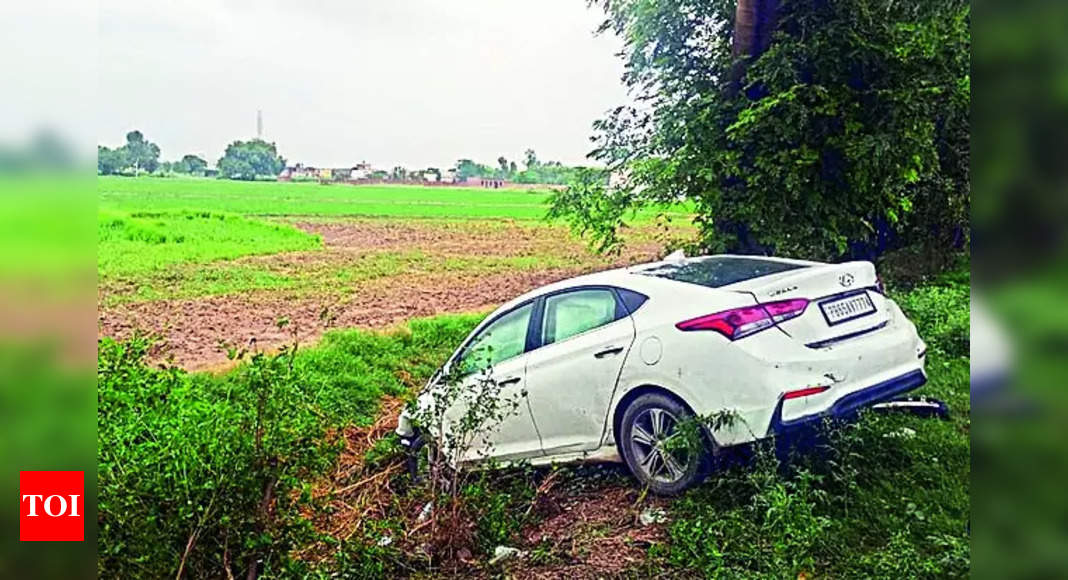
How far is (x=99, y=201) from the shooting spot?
1.05 m

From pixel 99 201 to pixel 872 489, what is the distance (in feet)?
9.21

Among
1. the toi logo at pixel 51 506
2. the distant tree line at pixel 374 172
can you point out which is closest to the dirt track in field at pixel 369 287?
the distant tree line at pixel 374 172

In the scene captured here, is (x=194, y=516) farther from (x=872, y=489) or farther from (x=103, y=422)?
(x=872, y=489)

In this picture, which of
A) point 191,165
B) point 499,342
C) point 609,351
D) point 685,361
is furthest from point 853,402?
point 191,165

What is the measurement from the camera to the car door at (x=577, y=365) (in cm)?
320

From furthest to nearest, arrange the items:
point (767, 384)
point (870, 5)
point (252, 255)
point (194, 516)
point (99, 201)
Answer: point (252, 255) → point (870, 5) → point (767, 384) → point (194, 516) → point (99, 201)

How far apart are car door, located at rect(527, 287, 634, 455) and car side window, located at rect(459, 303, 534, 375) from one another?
12 cm

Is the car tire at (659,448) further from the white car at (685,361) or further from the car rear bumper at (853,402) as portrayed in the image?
the car rear bumper at (853,402)

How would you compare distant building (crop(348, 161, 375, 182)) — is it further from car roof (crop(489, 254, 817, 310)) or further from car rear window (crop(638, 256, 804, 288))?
car rear window (crop(638, 256, 804, 288))

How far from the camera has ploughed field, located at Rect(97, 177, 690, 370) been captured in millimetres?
5480

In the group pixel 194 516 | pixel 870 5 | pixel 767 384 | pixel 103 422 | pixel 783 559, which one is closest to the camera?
pixel 103 422

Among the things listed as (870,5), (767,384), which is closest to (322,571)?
(767,384)

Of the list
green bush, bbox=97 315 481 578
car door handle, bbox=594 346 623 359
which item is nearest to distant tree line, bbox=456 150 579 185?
car door handle, bbox=594 346 623 359

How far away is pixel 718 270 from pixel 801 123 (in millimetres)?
1545
